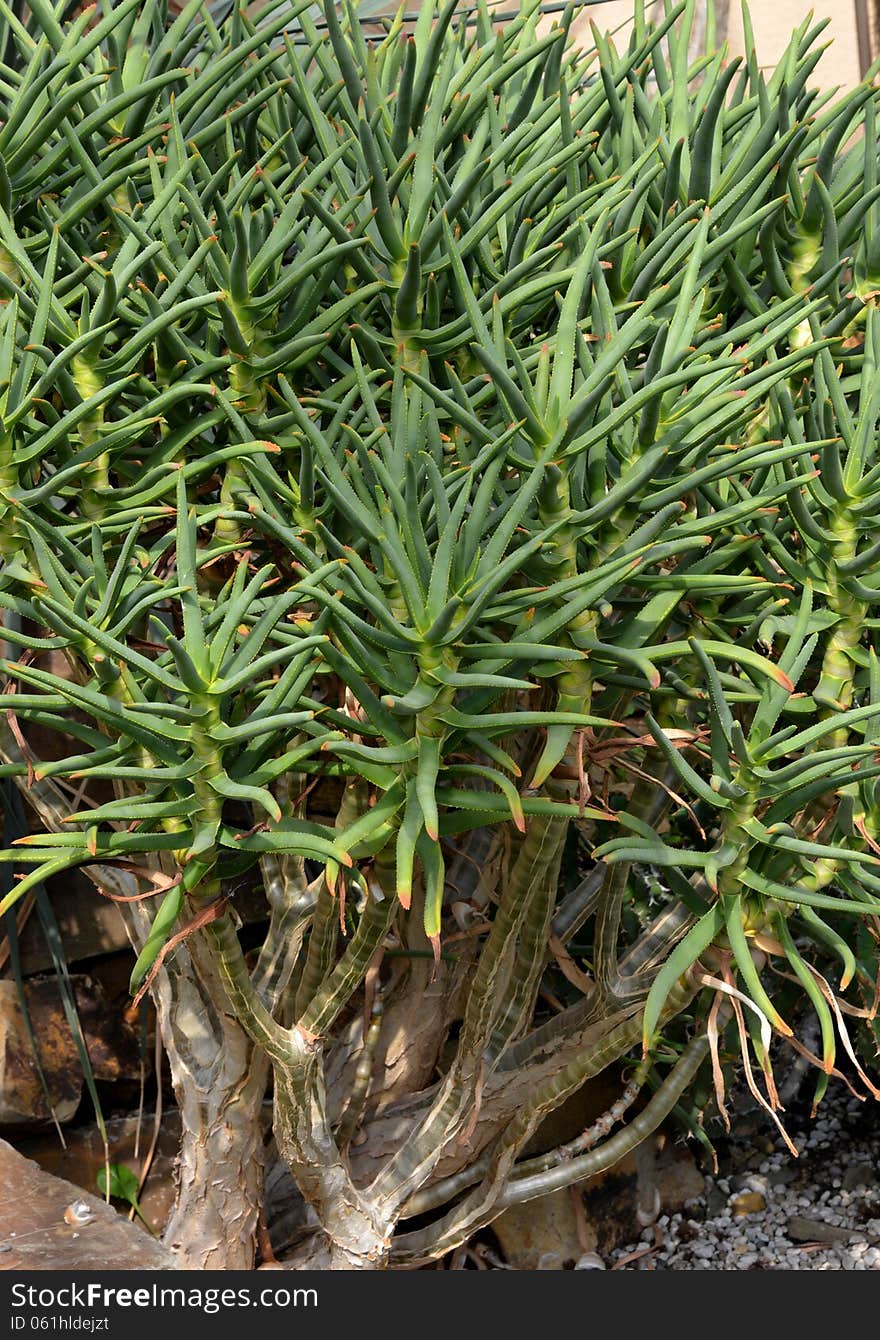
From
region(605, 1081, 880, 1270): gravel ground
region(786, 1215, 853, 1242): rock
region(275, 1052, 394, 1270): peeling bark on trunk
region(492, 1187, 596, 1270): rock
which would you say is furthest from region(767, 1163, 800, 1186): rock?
region(275, 1052, 394, 1270): peeling bark on trunk

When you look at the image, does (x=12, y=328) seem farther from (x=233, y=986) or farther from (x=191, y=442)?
(x=233, y=986)

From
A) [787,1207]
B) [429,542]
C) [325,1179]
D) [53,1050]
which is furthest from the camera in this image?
[787,1207]

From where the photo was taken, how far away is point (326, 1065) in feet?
5.81

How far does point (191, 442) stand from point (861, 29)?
7.84 feet

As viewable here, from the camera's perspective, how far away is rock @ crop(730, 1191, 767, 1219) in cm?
218

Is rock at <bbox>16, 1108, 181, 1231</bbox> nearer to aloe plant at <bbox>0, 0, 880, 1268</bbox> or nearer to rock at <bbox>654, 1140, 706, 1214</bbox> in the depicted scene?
aloe plant at <bbox>0, 0, 880, 1268</bbox>

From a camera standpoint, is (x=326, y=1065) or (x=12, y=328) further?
(x=326, y=1065)

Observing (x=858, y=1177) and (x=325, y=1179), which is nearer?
(x=325, y=1179)

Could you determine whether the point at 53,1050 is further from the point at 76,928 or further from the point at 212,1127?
the point at 212,1127

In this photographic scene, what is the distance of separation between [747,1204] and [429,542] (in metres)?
1.50

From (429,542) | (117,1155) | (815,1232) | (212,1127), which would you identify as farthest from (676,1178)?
(429,542)

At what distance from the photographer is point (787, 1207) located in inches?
85.6
